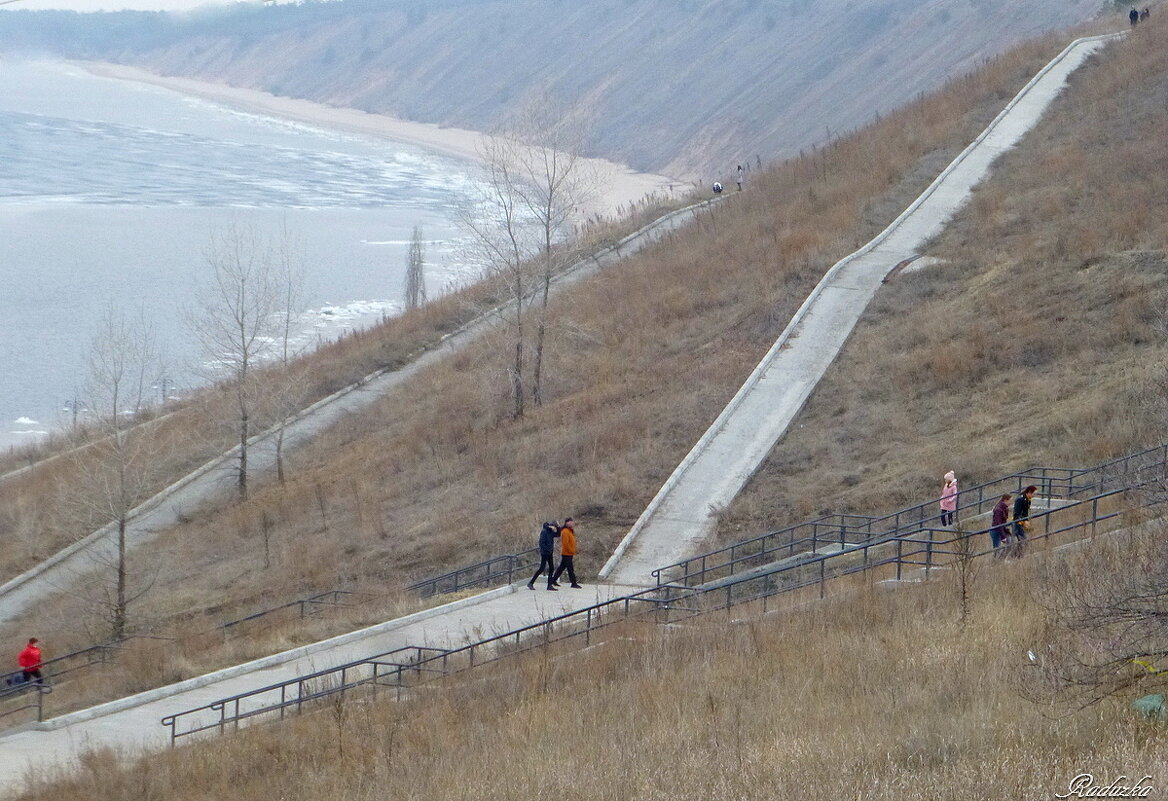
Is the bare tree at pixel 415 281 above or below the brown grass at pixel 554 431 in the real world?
above

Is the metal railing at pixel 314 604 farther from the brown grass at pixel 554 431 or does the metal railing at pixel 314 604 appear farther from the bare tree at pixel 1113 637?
the bare tree at pixel 1113 637

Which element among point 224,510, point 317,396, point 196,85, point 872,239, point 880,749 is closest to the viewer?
point 880,749

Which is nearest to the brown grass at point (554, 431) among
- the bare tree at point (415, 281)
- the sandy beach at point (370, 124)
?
the bare tree at point (415, 281)

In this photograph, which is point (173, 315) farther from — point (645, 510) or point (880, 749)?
point (880, 749)

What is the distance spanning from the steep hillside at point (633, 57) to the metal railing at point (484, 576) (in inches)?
1534

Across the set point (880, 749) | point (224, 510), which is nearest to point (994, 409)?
point (880, 749)

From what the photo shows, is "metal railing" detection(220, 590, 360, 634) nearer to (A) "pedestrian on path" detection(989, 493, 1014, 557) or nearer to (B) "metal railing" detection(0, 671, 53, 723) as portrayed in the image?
(B) "metal railing" detection(0, 671, 53, 723)

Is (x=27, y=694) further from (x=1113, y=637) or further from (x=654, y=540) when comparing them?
(x=1113, y=637)

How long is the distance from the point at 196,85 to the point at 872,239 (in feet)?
489

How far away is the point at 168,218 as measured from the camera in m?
74.7

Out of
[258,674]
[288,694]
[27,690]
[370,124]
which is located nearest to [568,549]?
[258,674]

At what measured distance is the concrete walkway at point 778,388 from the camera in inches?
741

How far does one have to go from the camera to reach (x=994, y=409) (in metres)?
20.4

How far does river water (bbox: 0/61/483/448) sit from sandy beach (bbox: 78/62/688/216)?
12.3 ft
